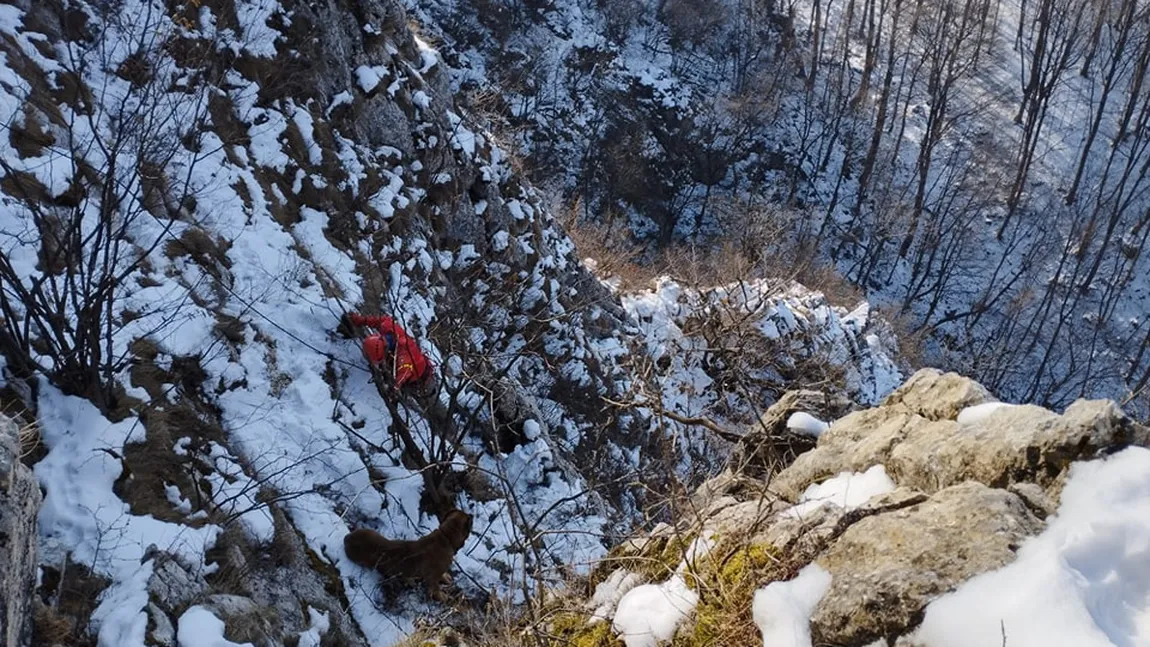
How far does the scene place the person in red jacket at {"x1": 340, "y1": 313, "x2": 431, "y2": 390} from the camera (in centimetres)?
621

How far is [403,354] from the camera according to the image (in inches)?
251

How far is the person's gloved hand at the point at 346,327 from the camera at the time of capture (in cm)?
680

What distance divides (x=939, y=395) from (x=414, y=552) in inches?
146

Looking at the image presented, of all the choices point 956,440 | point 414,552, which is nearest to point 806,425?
point 956,440

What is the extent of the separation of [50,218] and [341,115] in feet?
14.3

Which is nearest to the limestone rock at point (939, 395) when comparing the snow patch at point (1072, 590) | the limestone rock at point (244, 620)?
the snow patch at point (1072, 590)

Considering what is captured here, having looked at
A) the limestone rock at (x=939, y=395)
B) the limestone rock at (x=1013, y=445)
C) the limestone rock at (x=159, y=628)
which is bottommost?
the limestone rock at (x=159, y=628)

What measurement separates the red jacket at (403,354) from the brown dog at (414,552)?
1.37m

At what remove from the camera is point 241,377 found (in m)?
5.70

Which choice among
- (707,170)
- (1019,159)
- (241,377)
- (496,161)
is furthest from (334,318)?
(1019,159)

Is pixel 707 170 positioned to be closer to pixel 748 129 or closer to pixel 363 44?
pixel 748 129

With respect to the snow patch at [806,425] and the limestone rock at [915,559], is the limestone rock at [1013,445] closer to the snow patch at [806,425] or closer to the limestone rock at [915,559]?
the limestone rock at [915,559]

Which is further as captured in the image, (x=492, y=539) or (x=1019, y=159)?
(x=1019, y=159)

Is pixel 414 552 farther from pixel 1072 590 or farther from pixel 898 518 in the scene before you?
pixel 1072 590
